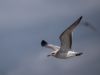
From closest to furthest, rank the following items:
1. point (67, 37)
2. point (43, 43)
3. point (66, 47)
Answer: point (67, 37) < point (66, 47) < point (43, 43)

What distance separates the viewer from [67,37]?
17109 millimetres

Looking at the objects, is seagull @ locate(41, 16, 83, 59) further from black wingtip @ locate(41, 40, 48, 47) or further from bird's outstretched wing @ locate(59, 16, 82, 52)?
black wingtip @ locate(41, 40, 48, 47)

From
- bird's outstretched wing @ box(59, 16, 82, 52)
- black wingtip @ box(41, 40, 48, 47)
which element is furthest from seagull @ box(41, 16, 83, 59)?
black wingtip @ box(41, 40, 48, 47)

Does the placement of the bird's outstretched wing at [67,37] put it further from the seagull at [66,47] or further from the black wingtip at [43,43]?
the black wingtip at [43,43]

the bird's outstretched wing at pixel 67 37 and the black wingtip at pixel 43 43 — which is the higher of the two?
the black wingtip at pixel 43 43

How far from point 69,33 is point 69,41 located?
914 millimetres

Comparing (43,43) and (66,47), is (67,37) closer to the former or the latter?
(66,47)

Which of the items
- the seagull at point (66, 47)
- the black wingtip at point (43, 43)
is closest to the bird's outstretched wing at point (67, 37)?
the seagull at point (66, 47)

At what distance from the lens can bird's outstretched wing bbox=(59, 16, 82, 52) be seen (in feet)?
52.6

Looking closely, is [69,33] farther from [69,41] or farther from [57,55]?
[57,55]

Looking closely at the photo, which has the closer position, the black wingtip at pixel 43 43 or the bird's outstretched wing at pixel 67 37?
the bird's outstretched wing at pixel 67 37

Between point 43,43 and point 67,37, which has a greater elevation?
point 43,43

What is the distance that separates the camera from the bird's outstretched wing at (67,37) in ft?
52.6

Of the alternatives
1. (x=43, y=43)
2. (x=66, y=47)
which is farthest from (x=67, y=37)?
(x=43, y=43)
